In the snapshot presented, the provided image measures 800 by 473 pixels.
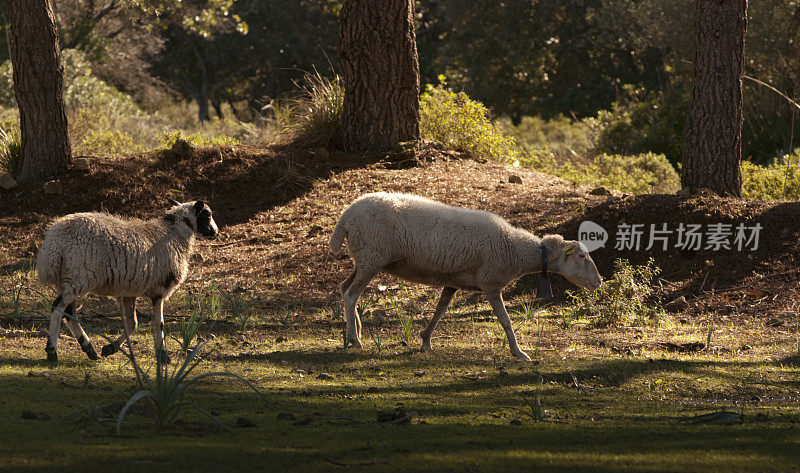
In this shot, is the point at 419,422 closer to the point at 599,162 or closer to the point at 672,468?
the point at 672,468

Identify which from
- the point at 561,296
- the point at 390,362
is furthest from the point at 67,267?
the point at 561,296

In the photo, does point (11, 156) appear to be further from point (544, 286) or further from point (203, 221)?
point (544, 286)

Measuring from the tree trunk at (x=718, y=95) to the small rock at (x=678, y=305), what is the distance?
3.00m

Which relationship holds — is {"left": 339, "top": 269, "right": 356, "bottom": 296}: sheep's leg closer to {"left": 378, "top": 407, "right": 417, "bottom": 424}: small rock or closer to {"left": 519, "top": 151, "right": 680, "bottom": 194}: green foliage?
{"left": 378, "top": 407, "right": 417, "bottom": 424}: small rock

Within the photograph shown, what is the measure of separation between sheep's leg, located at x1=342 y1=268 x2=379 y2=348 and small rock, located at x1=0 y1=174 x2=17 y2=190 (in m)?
7.92

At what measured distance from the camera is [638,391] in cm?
666

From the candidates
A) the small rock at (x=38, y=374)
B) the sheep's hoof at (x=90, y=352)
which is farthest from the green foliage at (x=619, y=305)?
the small rock at (x=38, y=374)

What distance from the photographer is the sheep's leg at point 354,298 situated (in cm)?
810

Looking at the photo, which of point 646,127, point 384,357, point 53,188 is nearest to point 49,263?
point 384,357

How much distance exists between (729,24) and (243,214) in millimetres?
7702

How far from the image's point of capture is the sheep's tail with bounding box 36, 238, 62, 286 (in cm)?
670

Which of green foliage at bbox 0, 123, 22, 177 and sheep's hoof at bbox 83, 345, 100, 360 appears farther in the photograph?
green foliage at bbox 0, 123, 22, 177

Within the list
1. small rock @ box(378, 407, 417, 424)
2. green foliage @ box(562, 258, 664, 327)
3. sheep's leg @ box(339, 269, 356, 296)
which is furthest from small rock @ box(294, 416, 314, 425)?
green foliage @ box(562, 258, 664, 327)

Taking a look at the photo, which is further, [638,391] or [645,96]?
[645,96]
